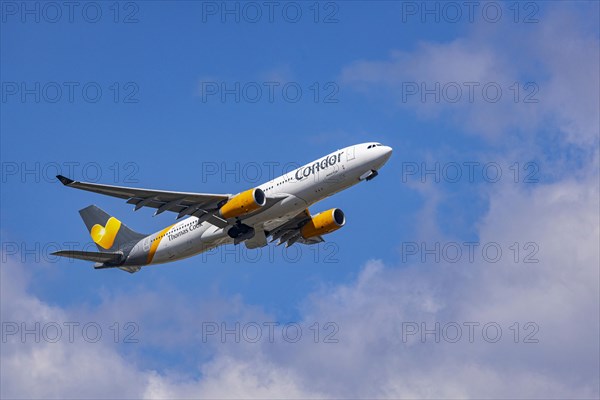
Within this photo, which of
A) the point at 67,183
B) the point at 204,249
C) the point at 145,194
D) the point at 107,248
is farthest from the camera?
the point at 107,248

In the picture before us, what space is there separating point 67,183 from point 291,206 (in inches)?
571

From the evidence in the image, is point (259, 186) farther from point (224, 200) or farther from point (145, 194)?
point (145, 194)

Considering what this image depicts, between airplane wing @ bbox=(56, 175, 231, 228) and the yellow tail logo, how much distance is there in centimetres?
1324

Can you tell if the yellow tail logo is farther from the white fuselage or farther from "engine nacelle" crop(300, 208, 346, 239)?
"engine nacelle" crop(300, 208, 346, 239)

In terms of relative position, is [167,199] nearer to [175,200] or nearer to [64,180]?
[175,200]

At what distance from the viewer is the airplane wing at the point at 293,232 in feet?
247

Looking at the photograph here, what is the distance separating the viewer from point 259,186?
227 ft

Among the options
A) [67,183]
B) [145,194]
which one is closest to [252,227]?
[145,194]

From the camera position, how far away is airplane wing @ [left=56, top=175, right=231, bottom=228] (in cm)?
6688

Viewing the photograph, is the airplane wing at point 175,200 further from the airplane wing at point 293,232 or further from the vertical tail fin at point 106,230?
the vertical tail fin at point 106,230

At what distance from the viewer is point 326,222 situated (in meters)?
74.6

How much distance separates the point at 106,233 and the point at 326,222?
761 inches

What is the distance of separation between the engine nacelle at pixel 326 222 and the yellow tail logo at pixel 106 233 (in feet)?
54.7

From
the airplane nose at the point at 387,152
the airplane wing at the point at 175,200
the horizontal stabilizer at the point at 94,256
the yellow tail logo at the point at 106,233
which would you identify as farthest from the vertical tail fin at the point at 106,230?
the airplane nose at the point at 387,152
